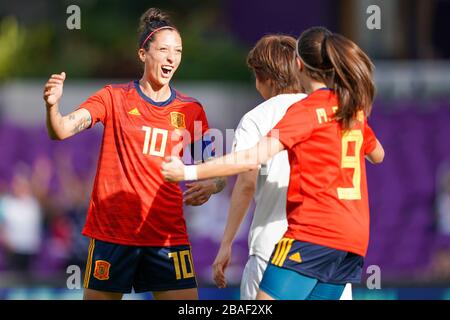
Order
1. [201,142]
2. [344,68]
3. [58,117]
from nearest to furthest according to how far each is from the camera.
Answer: [344,68] < [58,117] < [201,142]

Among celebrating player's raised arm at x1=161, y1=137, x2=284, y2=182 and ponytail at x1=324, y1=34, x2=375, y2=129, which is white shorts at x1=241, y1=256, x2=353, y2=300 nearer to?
celebrating player's raised arm at x1=161, y1=137, x2=284, y2=182

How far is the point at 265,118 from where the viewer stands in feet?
21.3

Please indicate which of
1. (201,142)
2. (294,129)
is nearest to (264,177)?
(201,142)

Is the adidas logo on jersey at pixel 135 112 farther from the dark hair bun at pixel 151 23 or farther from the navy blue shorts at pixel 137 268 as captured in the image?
the navy blue shorts at pixel 137 268

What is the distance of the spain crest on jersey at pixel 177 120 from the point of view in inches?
268

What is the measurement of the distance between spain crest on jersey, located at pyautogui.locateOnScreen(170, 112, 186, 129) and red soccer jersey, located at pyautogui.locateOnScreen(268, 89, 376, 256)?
1.14 meters

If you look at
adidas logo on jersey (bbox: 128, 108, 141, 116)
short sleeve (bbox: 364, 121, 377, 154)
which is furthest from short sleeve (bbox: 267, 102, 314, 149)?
adidas logo on jersey (bbox: 128, 108, 141, 116)

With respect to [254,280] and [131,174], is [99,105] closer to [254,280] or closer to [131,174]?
[131,174]

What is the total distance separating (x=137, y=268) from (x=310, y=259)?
4.70 feet

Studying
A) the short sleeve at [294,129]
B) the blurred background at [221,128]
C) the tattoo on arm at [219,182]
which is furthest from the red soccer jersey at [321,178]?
the blurred background at [221,128]

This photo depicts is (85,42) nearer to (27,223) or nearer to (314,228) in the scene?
(27,223)

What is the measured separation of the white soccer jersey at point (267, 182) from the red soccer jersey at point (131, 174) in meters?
0.58

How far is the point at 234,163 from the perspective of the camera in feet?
19.0

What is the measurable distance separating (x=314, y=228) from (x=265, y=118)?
3.16 ft
